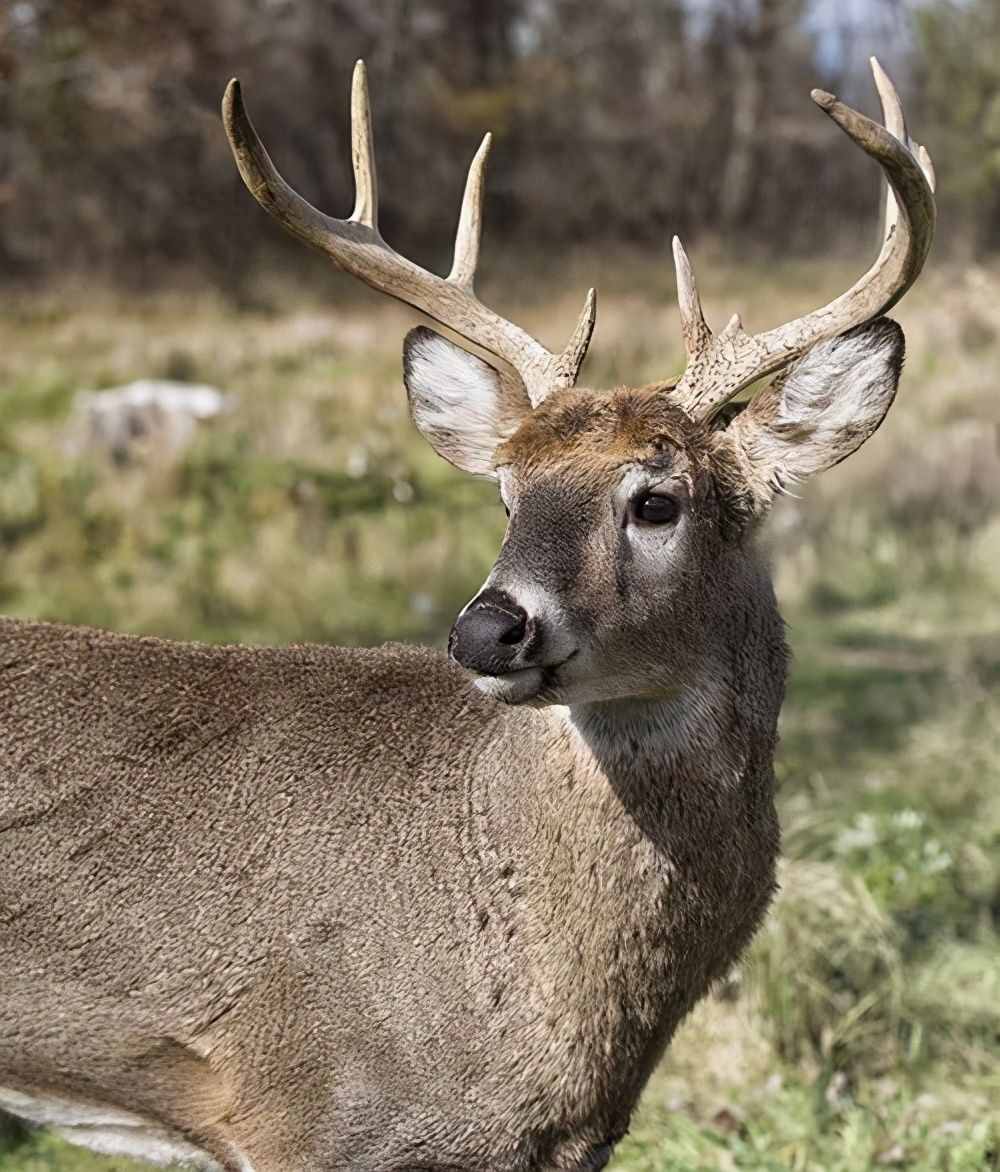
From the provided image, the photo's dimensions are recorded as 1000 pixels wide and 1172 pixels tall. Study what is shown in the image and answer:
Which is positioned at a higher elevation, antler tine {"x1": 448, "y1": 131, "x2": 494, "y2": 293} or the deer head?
antler tine {"x1": 448, "y1": 131, "x2": 494, "y2": 293}

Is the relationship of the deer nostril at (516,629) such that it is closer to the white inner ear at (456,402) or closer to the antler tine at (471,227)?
the white inner ear at (456,402)

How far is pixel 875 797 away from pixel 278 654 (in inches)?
177

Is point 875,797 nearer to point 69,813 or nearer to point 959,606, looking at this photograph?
point 959,606

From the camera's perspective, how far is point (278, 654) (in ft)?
13.8

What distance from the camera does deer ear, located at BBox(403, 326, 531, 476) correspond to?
4.09m

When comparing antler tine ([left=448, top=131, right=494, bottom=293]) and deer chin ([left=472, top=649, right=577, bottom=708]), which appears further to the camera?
antler tine ([left=448, top=131, right=494, bottom=293])

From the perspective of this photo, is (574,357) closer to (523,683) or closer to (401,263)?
(401,263)

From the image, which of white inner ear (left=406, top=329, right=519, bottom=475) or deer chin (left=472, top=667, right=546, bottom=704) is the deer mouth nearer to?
deer chin (left=472, top=667, right=546, bottom=704)

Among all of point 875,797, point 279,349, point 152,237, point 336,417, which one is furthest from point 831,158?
point 875,797

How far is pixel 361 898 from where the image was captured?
3.77 meters

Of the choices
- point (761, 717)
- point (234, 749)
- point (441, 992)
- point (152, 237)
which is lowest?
point (152, 237)

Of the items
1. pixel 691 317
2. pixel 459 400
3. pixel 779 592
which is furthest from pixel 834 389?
pixel 779 592

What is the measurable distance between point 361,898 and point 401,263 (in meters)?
1.63

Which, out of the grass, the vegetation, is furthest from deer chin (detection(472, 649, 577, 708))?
the vegetation
